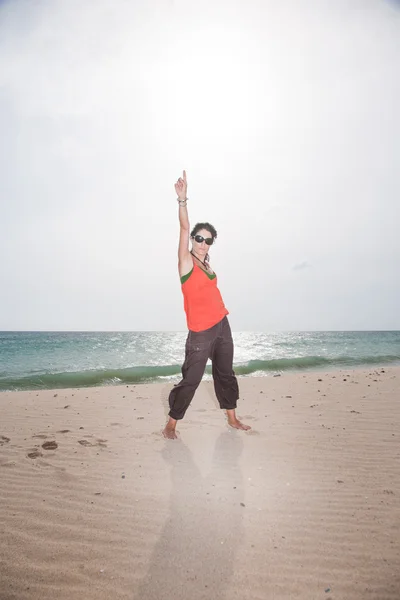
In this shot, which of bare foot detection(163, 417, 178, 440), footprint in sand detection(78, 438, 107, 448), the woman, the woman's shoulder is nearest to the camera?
the woman's shoulder

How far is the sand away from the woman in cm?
92

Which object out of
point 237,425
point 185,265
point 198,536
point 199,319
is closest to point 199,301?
point 199,319

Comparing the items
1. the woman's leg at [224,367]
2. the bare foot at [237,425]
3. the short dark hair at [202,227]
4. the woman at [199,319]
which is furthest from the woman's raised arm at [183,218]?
the bare foot at [237,425]

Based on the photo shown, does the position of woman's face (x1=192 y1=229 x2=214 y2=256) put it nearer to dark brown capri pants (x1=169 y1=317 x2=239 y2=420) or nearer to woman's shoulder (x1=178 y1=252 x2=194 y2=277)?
woman's shoulder (x1=178 y1=252 x2=194 y2=277)

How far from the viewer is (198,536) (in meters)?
2.43

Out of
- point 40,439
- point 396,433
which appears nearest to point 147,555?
point 40,439

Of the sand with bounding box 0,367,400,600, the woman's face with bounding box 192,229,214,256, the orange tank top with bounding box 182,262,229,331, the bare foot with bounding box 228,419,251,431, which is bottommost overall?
the bare foot with bounding box 228,419,251,431

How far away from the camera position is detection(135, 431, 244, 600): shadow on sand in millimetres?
1980

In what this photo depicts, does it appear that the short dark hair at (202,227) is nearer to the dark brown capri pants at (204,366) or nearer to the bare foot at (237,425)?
the dark brown capri pants at (204,366)

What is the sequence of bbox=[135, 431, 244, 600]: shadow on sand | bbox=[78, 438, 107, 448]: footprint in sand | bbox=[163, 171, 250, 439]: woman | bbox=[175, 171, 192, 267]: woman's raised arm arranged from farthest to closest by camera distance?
bbox=[78, 438, 107, 448]: footprint in sand
bbox=[163, 171, 250, 439]: woman
bbox=[175, 171, 192, 267]: woman's raised arm
bbox=[135, 431, 244, 600]: shadow on sand

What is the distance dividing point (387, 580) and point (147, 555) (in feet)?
5.47

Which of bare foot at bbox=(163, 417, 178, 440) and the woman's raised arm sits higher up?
the woman's raised arm

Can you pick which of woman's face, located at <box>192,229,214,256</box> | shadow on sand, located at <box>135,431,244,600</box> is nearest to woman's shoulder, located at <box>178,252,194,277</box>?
woman's face, located at <box>192,229,214,256</box>

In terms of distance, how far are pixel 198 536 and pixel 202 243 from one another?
323 cm
